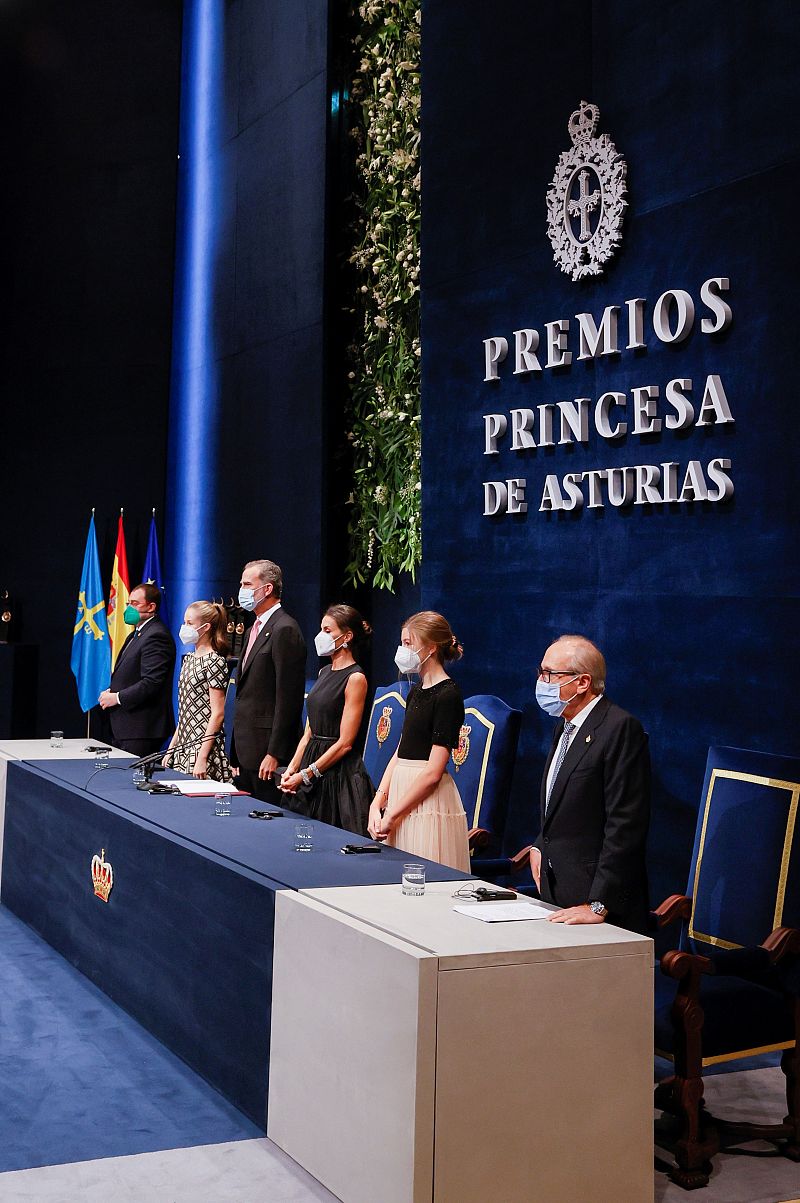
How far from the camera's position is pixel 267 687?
5.48 metres

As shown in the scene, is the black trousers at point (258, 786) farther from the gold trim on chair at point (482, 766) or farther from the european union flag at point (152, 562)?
the european union flag at point (152, 562)

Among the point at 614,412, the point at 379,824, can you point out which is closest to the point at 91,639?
the point at 379,824

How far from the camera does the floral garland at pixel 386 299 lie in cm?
745

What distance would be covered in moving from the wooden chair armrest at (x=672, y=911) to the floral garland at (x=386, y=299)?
Answer: 3856 mm

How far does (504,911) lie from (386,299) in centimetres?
525

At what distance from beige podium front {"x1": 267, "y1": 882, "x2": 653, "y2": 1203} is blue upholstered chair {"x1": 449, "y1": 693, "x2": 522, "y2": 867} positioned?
6.51 ft

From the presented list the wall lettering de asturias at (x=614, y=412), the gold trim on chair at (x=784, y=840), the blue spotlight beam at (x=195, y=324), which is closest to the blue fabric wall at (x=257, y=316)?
the blue spotlight beam at (x=195, y=324)

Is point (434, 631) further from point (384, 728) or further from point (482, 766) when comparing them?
point (384, 728)

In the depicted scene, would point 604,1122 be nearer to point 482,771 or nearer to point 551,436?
point 482,771

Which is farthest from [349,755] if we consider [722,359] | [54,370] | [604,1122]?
[54,370]

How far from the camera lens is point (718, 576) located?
435 centimetres

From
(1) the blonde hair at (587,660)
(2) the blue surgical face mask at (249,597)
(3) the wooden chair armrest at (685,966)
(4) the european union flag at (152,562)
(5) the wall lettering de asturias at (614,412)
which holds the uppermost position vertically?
(5) the wall lettering de asturias at (614,412)

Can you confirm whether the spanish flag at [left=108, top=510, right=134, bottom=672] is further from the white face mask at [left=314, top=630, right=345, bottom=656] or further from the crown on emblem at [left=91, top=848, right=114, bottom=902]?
the crown on emblem at [left=91, top=848, right=114, bottom=902]

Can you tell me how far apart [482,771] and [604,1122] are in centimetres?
231
